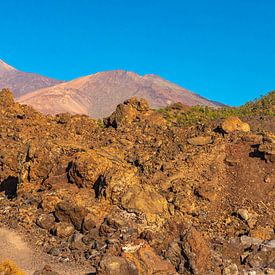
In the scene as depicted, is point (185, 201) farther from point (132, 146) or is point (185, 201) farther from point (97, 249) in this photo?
point (132, 146)

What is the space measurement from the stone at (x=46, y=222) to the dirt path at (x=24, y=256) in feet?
3.49

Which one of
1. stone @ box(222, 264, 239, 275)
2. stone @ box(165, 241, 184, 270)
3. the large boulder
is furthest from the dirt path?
the large boulder

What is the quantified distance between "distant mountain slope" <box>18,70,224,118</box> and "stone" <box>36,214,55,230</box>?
93.3 m

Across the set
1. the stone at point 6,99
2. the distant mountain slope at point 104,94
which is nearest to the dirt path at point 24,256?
the stone at point 6,99

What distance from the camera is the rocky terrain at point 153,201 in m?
15.9

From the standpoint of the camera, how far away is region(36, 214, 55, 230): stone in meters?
18.5

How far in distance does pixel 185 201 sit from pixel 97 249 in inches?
198

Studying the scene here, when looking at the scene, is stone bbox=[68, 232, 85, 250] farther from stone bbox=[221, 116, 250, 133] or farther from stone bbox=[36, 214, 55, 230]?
stone bbox=[221, 116, 250, 133]

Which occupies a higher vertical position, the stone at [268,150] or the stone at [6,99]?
the stone at [268,150]

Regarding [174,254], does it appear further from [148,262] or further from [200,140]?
[200,140]

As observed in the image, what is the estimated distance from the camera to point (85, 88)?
149125 millimetres

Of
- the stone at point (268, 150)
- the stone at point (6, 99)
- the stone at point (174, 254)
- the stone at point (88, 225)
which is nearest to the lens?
the stone at point (174, 254)

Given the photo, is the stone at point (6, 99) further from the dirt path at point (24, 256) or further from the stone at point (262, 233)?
the stone at point (262, 233)

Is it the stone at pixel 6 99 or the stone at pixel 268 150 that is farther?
the stone at pixel 6 99
